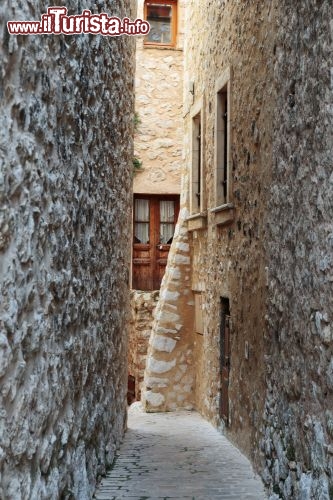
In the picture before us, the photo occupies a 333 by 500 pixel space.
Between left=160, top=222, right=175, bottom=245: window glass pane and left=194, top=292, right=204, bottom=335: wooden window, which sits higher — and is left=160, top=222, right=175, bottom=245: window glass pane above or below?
above

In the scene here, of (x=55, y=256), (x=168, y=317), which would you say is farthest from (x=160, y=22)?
(x=55, y=256)

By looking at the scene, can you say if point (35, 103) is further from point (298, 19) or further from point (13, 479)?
point (298, 19)

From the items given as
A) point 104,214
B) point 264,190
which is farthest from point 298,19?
point 104,214

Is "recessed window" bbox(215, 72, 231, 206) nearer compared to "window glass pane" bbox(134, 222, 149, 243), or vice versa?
"recessed window" bbox(215, 72, 231, 206)

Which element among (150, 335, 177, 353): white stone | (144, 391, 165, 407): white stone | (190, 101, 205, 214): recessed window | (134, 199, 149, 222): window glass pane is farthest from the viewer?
(134, 199, 149, 222): window glass pane

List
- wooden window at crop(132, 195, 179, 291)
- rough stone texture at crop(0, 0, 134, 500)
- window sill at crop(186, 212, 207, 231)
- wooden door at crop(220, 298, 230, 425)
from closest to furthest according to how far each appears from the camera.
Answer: rough stone texture at crop(0, 0, 134, 500)
wooden door at crop(220, 298, 230, 425)
window sill at crop(186, 212, 207, 231)
wooden window at crop(132, 195, 179, 291)

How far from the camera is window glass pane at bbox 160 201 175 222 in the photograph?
14.3 m

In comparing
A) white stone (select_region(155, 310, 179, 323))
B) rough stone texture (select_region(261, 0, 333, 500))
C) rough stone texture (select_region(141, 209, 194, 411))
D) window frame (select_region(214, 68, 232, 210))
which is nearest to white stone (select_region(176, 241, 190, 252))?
rough stone texture (select_region(141, 209, 194, 411))

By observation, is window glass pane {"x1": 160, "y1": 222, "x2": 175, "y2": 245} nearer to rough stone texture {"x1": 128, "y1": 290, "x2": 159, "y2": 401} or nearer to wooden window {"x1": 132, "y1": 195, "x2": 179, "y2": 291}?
wooden window {"x1": 132, "y1": 195, "x2": 179, "y2": 291}

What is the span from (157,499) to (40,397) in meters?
2.30

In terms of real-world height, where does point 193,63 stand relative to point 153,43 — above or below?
below

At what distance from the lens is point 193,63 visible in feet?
35.0

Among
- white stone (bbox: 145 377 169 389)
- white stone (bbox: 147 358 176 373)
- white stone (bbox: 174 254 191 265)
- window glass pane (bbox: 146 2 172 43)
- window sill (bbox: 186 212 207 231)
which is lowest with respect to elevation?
white stone (bbox: 145 377 169 389)

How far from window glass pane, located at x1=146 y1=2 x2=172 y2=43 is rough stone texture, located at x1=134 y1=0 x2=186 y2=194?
25 cm
